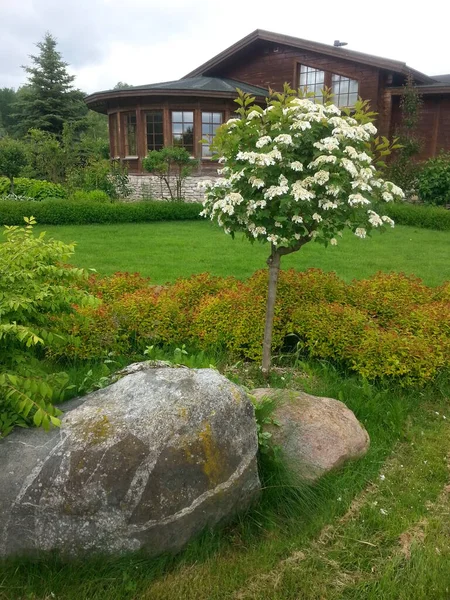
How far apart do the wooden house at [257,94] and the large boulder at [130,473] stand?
1611 centimetres

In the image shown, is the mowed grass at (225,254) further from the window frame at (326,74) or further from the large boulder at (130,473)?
the window frame at (326,74)

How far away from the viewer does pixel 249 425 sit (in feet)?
9.26

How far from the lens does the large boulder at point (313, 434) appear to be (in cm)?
319

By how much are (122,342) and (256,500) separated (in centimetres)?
221

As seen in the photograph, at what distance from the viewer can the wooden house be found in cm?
1766

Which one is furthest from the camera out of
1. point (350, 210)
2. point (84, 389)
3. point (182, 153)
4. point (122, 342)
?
point (182, 153)

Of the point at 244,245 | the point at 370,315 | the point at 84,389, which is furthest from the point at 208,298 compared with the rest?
the point at 244,245

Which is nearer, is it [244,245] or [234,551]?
[234,551]

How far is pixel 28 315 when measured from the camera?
2.96 m

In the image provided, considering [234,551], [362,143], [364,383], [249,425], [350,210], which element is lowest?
[234,551]

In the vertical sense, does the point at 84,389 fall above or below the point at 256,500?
above

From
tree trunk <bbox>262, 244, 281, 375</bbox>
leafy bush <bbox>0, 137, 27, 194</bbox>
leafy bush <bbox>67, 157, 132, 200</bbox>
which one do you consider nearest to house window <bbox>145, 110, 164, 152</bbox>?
leafy bush <bbox>67, 157, 132, 200</bbox>

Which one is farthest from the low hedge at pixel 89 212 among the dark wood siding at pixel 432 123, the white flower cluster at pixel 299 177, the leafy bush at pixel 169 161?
the white flower cluster at pixel 299 177

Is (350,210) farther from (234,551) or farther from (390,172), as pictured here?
(390,172)
